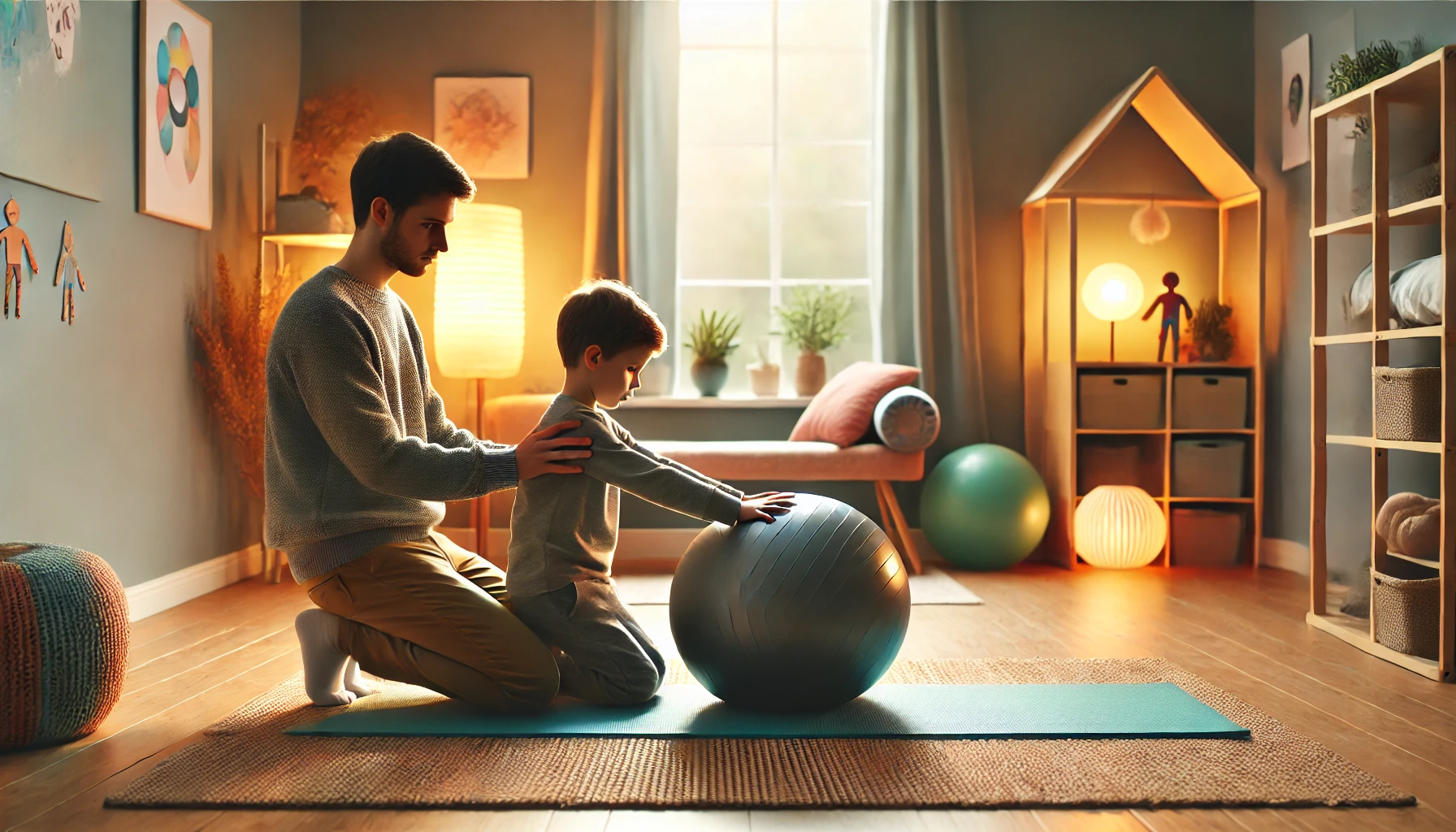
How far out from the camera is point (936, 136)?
472 centimetres

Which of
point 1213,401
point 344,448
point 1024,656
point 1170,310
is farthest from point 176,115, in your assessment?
point 1213,401

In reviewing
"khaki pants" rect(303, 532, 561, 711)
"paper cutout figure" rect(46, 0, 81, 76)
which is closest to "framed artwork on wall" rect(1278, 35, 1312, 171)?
"khaki pants" rect(303, 532, 561, 711)

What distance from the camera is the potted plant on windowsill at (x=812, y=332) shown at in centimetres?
470

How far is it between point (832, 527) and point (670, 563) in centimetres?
256

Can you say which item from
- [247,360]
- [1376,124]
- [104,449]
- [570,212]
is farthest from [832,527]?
[570,212]

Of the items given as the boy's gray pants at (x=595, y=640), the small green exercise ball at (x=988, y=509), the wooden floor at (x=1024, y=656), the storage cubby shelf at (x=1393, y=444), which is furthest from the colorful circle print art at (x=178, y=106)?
the storage cubby shelf at (x=1393, y=444)

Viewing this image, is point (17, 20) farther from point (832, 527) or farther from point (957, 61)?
point (957, 61)

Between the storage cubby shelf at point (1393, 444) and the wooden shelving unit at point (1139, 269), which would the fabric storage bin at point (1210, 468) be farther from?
the storage cubby shelf at point (1393, 444)

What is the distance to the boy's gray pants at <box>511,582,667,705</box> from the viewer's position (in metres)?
2.09

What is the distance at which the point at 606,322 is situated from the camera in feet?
6.88

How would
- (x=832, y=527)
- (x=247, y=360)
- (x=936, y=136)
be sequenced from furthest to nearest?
1. (x=936, y=136)
2. (x=247, y=360)
3. (x=832, y=527)

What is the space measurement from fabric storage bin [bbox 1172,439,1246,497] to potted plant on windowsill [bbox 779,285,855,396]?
60.4 inches

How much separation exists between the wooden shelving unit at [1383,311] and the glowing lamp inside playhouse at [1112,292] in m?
1.40

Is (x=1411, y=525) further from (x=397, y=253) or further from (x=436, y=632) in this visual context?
(x=397, y=253)
